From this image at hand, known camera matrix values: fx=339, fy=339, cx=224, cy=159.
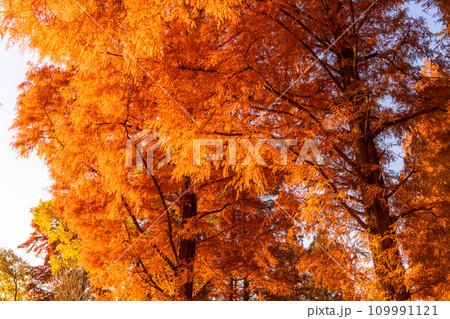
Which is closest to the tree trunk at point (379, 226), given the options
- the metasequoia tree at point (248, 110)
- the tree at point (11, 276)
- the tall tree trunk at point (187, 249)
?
the metasequoia tree at point (248, 110)

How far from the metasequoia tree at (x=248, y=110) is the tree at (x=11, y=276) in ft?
43.1

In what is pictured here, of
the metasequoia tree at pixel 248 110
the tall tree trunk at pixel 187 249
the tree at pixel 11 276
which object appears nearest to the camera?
the metasequoia tree at pixel 248 110

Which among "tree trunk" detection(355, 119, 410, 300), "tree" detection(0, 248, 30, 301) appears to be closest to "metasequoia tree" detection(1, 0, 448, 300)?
"tree trunk" detection(355, 119, 410, 300)

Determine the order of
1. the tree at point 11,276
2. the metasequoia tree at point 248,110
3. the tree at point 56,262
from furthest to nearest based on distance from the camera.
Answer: the tree at point 11,276
the tree at point 56,262
the metasequoia tree at point 248,110

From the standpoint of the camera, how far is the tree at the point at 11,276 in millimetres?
17156

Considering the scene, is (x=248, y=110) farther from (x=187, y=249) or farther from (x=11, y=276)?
(x=11, y=276)

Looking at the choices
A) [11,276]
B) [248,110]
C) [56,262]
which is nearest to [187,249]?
[248,110]

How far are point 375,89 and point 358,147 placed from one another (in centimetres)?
91

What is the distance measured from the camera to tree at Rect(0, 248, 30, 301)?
17.2 meters

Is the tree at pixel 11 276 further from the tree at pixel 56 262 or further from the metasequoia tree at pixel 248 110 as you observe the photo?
the metasequoia tree at pixel 248 110

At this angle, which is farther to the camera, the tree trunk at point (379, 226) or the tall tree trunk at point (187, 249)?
the tall tree trunk at point (187, 249)

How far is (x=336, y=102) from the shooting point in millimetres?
5234

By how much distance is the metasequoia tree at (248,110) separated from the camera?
13.0 feet

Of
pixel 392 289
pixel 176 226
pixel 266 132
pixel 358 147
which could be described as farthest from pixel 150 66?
pixel 392 289
